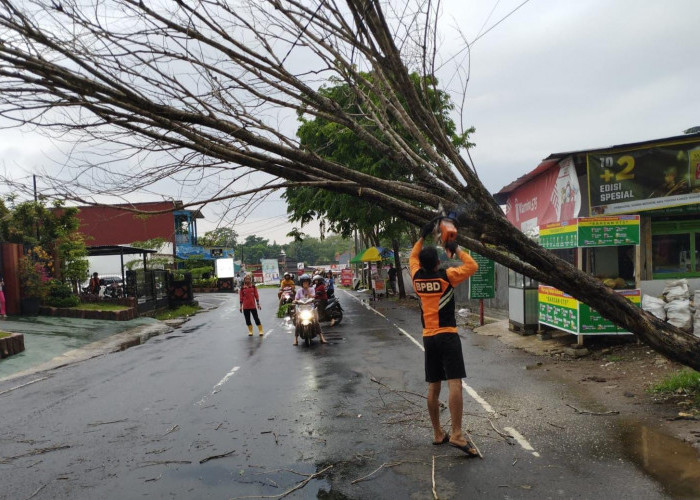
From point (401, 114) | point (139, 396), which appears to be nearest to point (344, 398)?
point (139, 396)

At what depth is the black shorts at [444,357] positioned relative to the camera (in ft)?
16.5

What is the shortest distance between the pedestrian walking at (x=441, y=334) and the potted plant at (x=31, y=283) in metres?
19.1

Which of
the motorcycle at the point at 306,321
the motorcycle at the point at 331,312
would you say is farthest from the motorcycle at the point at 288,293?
the motorcycle at the point at 306,321

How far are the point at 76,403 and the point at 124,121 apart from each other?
5203 mm

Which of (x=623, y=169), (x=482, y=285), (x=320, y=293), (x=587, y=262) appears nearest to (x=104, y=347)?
(x=320, y=293)

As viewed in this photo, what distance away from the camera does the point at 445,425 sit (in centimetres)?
581

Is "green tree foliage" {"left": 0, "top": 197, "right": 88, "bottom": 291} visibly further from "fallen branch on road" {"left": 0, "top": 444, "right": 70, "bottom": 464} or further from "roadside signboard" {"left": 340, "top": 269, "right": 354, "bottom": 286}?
"roadside signboard" {"left": 340, "top": 269, "right": 354, "bottom": 286}

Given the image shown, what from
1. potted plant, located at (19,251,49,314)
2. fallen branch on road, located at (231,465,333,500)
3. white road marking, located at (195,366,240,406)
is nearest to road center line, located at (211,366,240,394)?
white road marking, located at (195,366,240,406)

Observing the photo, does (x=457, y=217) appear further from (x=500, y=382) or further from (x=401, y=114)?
(x=500, y=382)

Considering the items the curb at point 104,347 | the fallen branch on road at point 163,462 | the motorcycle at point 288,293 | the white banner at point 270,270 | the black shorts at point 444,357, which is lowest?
the white banner at point 270,270

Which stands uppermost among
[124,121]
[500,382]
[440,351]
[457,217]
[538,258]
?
[124,121]

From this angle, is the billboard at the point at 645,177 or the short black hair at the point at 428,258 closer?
the short black hair at the point at 428,258

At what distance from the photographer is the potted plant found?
64.8 ft

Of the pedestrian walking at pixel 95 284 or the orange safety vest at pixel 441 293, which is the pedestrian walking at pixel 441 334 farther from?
the pedestrian walking at pixel 95 284
